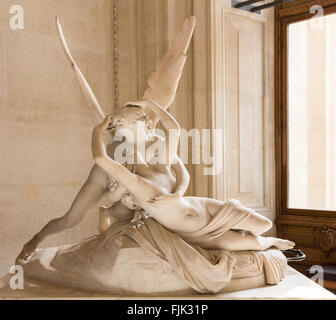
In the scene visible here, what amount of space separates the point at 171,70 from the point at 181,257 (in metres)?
1.11

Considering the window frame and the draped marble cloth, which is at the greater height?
the window frame

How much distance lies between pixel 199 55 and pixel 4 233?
2501 millimetres

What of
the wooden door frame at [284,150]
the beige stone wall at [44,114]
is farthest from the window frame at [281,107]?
the beige stone wall at [44,114]

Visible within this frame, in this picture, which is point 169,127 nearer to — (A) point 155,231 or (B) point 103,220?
(A) point 155,231

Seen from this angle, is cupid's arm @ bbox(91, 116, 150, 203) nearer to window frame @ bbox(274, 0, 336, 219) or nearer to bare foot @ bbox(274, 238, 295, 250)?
bare foot @ bbox(274, 238, 295, 250)

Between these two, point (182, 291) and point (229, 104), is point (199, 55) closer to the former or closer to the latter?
point (229, 104)

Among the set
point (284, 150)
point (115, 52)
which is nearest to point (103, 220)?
point (115, 52)

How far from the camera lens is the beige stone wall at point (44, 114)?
159 inches

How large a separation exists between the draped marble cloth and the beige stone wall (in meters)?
1.59

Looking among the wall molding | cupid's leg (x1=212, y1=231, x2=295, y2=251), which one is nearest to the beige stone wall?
the wall molding

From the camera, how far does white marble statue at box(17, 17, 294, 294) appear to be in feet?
7.69

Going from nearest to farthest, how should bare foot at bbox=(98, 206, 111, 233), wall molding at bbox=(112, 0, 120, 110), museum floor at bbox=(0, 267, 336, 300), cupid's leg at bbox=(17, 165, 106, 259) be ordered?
museum floor at bbox=(0, 267, 336, 300) → cupid's leg at bbox=(17, 165, 106, 259) → bare foot at bbox=(98, 206, 111, 233) → wall molding at bbox=(112, 0, 120, 110)

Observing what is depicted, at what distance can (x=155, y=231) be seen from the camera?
2438 mm
